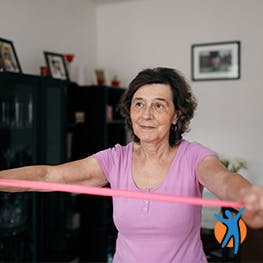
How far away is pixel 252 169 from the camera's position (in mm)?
3854

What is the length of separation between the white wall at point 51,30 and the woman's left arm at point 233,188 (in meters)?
2.38

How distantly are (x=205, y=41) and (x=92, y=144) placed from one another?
156cm

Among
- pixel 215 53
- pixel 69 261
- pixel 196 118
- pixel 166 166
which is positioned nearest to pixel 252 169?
pixel 196 118

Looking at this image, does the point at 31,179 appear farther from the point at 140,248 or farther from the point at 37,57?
the point at 37,57

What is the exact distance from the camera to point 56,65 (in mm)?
3562

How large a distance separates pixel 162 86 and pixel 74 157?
2590 millimetres

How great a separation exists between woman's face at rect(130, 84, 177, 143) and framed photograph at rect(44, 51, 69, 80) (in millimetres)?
2152

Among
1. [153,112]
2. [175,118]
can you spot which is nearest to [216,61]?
[175,118]

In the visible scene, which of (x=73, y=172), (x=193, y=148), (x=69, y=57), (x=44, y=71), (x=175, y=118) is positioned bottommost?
(x=73, y=172)

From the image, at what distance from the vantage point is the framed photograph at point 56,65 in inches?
136

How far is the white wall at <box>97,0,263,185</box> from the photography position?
12.6ft

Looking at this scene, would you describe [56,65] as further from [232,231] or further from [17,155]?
[232,231]

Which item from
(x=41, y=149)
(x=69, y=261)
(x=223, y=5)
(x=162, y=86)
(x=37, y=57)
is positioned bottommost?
(x=69, y=261)

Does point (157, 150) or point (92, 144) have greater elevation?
point (157, 150)
